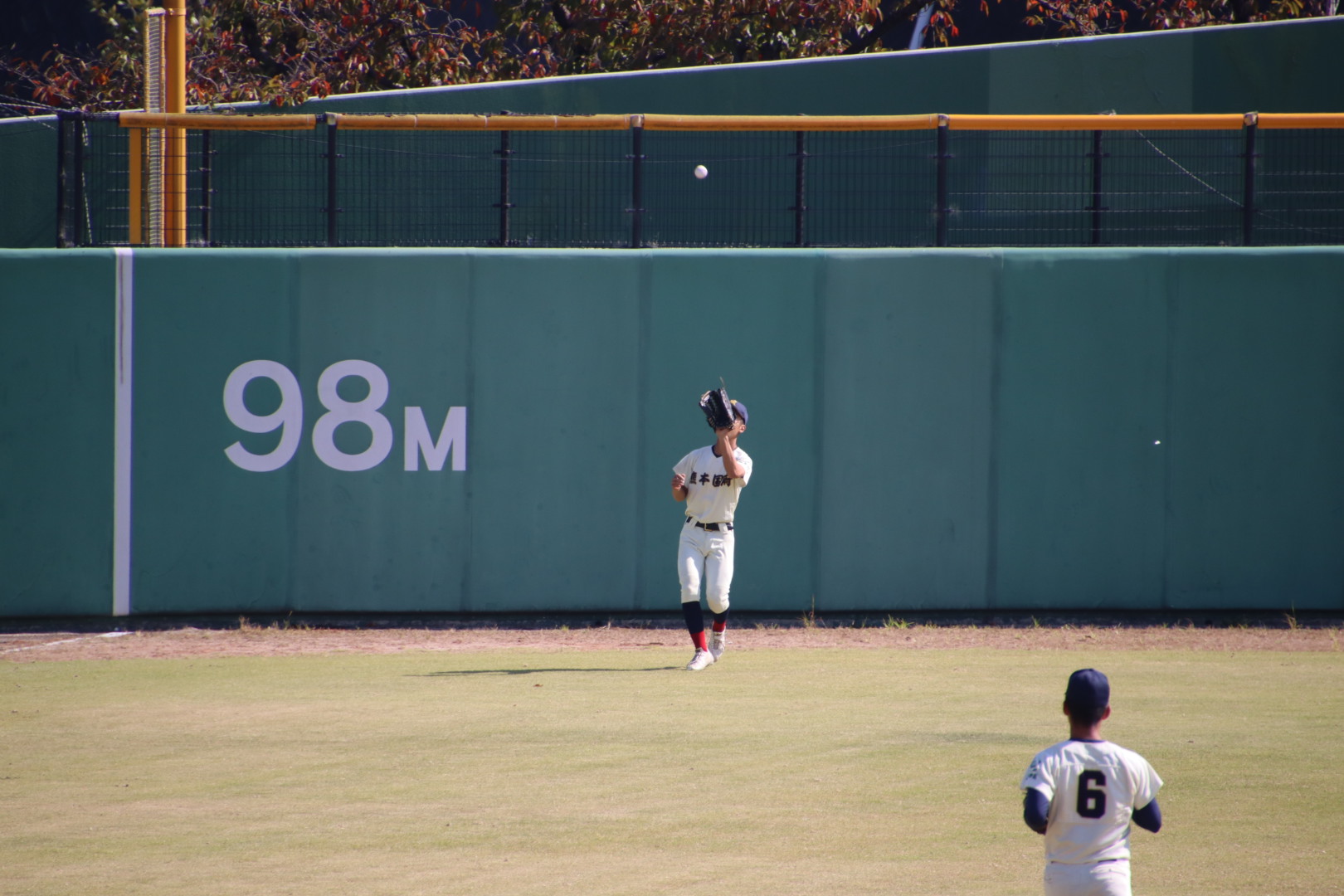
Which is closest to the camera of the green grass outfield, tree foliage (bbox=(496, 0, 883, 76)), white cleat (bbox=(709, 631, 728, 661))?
the green grass outfield

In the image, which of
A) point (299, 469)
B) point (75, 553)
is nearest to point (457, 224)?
point (299, 469)

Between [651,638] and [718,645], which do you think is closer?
[718,645]

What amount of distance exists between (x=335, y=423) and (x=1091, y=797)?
8.85m

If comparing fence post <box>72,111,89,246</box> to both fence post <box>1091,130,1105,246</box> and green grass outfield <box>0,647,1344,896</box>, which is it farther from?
fence post <box>1091,130,1105,246</box>

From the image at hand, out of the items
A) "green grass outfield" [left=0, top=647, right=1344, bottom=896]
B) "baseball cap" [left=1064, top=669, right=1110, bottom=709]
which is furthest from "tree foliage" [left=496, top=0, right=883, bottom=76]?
"baseball cap" [left=1064, top=669, right=1110, bottom=709]

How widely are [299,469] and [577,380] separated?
249 centimetres

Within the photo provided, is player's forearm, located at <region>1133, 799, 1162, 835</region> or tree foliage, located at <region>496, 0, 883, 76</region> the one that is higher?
tree foliage, located at <region>496, 0, 883, 76</region>

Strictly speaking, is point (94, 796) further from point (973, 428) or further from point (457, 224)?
point (973, 428)

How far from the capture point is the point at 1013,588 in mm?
11609

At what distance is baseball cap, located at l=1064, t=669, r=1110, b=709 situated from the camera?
3.67m

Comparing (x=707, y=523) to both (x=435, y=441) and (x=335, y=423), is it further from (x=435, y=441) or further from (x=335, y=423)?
(x=335, y=423)

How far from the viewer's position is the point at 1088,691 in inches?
145

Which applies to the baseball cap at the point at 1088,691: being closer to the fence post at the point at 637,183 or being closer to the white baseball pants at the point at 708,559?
the white baseball pants at the point at 708,559

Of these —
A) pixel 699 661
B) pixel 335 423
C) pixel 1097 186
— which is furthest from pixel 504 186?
pixel 1097 186
